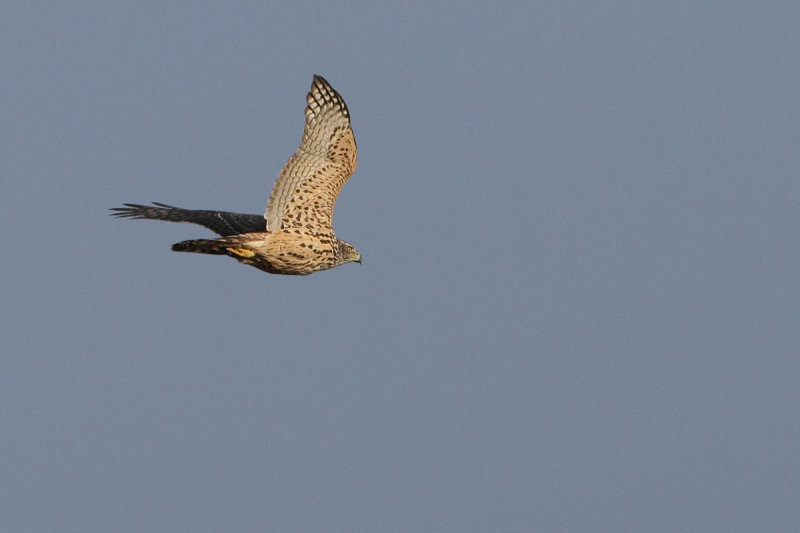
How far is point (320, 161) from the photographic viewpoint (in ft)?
50.2

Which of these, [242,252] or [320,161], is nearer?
[242,252]

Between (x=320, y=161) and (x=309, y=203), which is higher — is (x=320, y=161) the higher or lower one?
the higher one

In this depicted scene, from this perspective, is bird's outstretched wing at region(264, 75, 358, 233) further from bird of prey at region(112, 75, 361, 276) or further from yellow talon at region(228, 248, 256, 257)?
yellow talon at region(228, 248, 256, 257)

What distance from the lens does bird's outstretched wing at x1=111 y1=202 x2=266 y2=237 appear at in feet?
50.2

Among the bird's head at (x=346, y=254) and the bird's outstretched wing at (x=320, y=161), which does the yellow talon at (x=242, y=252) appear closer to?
the bird's outstretched wing at (x=320, y=161)

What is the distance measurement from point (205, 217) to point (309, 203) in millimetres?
1587

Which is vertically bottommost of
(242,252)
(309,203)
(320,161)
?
(242,252)

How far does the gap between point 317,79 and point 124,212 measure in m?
3.15

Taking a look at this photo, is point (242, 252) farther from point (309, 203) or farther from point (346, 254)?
point (346, 254)

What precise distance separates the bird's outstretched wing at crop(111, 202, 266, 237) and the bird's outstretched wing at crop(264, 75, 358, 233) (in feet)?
2.01

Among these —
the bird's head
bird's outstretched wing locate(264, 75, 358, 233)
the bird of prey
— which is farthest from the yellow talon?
the bird's head

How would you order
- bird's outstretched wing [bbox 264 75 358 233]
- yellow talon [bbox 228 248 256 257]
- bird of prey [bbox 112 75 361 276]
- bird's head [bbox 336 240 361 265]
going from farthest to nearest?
bird's head [bbox 336 240 361 265], bird's outstretched wing [bbox 264 75 358 233], bird of prey [bbox 112 75 361 276], yellow talon [bbox 228 248 256 257]

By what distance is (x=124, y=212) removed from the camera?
16141 millimetres

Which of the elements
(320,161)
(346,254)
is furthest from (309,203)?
(346,254)
